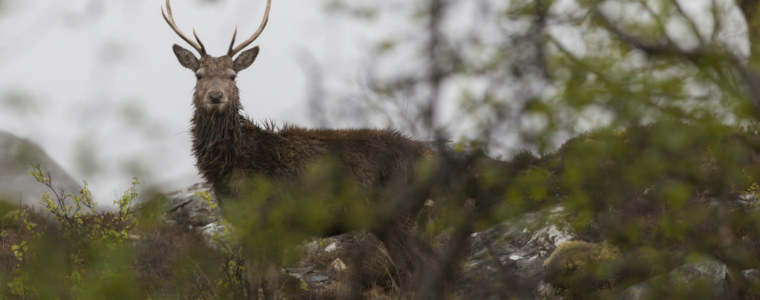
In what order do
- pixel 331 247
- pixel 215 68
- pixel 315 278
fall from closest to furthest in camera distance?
pixel 215 68, pixel 315 278, pixel 331 247

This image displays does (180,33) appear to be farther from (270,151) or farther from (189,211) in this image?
(189,211)

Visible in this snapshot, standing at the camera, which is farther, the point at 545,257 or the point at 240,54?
the point at 545,257

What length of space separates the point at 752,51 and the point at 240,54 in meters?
5.90

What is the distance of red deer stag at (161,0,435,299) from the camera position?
6309 mm

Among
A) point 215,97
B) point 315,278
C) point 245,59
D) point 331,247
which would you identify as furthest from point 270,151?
point 331,247

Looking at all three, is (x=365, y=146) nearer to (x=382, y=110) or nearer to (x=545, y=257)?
(x=545, y=257)

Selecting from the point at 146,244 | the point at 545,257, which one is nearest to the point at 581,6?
the point at 545,257

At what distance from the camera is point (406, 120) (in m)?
2.42

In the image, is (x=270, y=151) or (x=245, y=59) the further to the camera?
(x=245, y=59)


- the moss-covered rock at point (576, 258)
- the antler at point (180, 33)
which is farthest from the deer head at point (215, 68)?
the moss-covered rock at point (576, 258)

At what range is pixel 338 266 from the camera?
8.95 metres

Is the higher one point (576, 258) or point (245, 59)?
point (245, 59)

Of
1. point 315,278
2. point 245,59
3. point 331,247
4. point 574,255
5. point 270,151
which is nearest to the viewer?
point 270,151

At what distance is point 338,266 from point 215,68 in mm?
3941
